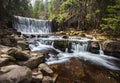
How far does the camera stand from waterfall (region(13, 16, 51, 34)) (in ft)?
61.5

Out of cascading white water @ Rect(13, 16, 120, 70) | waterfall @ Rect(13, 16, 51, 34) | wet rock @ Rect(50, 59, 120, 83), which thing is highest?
waterfall @ Rect(13, 16, 51, 34)

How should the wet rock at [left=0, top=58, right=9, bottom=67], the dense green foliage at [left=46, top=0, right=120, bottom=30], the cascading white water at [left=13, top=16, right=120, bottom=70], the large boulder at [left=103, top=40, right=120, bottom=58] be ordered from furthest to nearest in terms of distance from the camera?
the dense green foliage at [left=46, top=0, right=120, bottom=30]
the large boulder at [left=103, top=40, right=120, bottom=58]
the cascading white water at [left=13, top=16, right=120, bottom=70]
the wet rock at [left=0, top=58, right=9, bottom=67]

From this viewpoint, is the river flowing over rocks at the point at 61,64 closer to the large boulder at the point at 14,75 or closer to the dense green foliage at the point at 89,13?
the large boulder at the point at 14,75

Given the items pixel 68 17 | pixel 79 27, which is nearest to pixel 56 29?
pixel 68 17

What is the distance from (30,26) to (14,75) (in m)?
16.7

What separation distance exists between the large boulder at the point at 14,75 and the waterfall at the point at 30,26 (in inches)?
577

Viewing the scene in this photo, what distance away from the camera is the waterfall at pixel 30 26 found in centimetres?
1875

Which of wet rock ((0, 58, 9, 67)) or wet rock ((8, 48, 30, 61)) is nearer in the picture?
wet rock ((0, 58, 9, 67))

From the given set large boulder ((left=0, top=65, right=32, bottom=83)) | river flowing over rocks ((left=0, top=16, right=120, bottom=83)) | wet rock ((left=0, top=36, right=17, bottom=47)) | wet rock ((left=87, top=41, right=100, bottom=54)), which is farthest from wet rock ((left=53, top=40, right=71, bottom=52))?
large boulder ((left=0, top=65, right=32, bottom=83))

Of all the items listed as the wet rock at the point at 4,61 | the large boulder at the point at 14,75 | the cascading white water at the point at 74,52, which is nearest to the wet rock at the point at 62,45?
the cascading white water at the point at 74,52

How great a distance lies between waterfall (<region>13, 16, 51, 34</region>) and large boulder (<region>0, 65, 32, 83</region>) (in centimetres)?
1466

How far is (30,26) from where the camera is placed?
65.8 feet

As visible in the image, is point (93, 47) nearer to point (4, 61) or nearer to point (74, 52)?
point (74, 52)

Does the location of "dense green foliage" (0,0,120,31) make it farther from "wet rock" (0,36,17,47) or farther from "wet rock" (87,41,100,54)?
"wet rock" (0,36,17,47)
